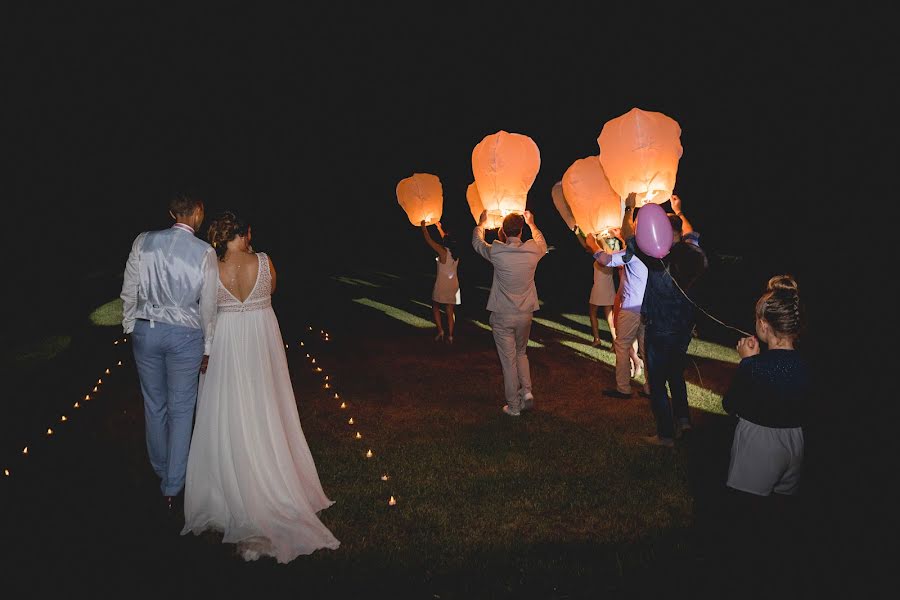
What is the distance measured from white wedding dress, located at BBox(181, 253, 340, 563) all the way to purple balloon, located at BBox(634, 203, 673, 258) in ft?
9.44

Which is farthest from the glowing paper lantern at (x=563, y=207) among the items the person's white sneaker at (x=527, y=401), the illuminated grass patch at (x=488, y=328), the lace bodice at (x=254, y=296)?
the lace bodice at (x=254, y=296)

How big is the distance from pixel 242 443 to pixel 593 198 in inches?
163

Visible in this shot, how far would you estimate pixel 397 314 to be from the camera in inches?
551

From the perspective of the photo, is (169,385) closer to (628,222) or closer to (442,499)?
(442,499)

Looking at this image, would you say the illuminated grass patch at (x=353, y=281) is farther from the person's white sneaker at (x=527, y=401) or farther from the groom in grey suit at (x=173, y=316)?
the groom in grey suit at (x=173, y=316)

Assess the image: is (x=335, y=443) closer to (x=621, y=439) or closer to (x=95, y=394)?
(x=621, y=439)

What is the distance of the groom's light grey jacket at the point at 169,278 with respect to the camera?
3.91 m

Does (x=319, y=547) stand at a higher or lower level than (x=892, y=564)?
higher

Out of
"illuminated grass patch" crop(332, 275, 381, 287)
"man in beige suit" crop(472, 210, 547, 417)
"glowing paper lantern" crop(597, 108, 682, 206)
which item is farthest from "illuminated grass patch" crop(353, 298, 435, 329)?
"glowing paper lantern" crop(597, 108, 682, 206)

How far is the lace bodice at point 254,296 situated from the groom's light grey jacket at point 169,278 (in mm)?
52

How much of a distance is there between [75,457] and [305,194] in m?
41.0

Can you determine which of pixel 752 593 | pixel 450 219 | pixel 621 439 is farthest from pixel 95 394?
pixel 450 219

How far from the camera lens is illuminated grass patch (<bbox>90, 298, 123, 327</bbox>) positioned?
1256cm

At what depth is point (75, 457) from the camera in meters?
5.18
